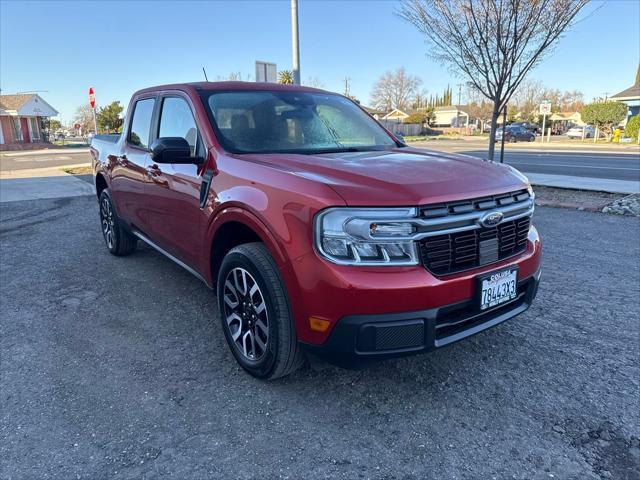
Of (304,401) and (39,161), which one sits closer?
(304,401)

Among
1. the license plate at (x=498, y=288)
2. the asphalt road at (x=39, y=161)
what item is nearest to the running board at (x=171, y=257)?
the license plate at (x=498, y=288)

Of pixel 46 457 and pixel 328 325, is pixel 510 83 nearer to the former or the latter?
pixel 328 325

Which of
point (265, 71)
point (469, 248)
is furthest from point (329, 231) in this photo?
point (265, 71)

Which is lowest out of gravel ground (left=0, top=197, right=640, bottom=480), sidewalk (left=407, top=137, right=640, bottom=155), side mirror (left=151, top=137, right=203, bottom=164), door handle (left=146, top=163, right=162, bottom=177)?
gravel ground (left=0, top=197, right=640, bottom=480)

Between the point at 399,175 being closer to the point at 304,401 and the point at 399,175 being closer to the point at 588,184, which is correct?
the point at 304,401

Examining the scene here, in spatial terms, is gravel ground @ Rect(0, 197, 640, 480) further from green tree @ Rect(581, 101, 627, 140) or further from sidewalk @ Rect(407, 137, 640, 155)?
green tree @ Rect(581, 101, 627, 140)

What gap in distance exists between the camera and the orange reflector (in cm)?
233

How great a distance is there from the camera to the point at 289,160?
2.89 m

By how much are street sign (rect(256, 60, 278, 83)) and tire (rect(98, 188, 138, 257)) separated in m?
5.39

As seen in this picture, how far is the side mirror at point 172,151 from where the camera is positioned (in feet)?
10.2

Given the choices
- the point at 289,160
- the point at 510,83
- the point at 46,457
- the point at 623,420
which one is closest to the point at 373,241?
the point at 289,160

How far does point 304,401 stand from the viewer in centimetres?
275

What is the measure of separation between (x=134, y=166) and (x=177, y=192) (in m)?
1.22

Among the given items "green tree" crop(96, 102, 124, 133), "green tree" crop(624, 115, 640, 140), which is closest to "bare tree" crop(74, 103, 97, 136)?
"green tree" crop(96, 102, 124, 133)
